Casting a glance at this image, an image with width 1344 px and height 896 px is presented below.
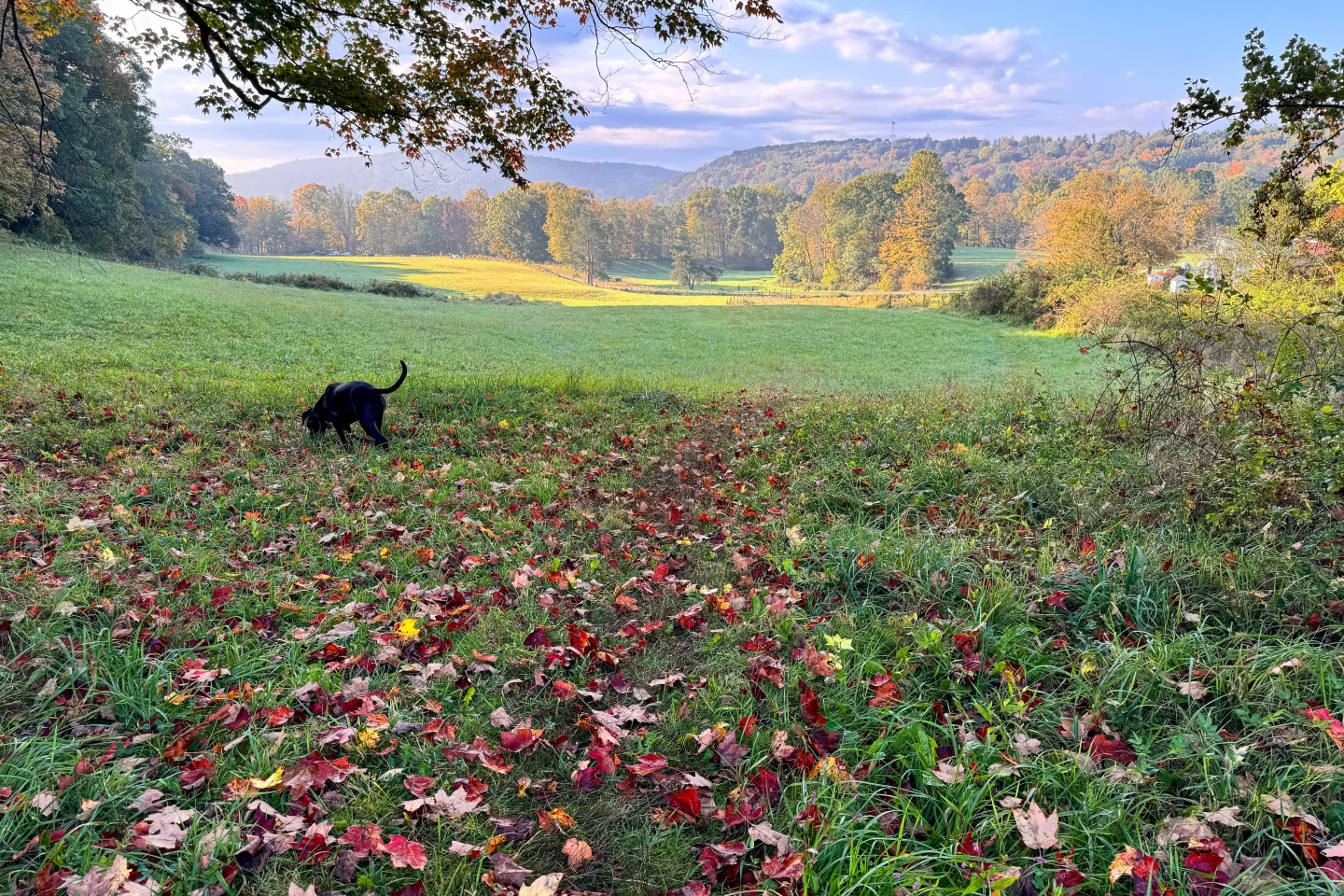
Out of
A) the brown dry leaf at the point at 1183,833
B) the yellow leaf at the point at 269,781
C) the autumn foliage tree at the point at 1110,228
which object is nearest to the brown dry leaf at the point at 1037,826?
the brown dry leaf at the point at 1183,833

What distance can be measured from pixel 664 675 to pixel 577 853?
1236 mm

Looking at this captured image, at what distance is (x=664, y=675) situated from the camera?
3.54m

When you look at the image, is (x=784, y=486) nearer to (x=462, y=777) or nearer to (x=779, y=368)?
(x=462, y=777)

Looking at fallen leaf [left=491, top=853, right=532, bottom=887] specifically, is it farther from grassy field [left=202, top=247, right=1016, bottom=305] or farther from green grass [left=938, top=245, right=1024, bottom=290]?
green grass [left=938, top=245, right=1024, bottom=290]

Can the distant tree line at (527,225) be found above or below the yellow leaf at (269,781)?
above

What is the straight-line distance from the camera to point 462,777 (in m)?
2.71

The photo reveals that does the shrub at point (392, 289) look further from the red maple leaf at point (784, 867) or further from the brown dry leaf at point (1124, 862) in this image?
the brown dry leaf at point (1124, 862)

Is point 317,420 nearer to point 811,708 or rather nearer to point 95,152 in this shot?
point 811,708

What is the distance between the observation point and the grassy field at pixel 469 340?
48.5 feet

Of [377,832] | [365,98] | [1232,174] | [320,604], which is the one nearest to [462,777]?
[377,832]

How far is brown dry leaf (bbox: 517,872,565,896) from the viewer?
7.08 feet

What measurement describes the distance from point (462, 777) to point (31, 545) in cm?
414

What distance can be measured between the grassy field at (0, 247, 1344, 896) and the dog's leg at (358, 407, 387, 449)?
54 centimetres

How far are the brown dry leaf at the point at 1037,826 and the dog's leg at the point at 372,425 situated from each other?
7249mm
